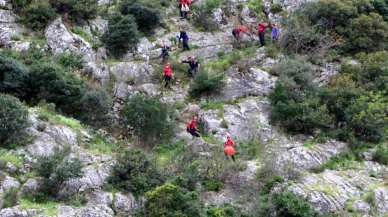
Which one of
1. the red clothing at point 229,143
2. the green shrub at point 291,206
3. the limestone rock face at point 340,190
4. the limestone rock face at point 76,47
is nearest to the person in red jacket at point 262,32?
the limestone rock face at point 76,47

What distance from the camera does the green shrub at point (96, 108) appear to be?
27.2 meters

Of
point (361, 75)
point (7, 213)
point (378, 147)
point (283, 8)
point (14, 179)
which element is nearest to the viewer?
point (7, 213)

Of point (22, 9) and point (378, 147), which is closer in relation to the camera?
point (378, 147)

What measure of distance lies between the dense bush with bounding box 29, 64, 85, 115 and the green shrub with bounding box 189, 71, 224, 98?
5.21m

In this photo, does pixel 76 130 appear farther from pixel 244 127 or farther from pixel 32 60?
pixel 244 127

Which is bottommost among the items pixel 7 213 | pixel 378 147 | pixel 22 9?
pixel 378 147

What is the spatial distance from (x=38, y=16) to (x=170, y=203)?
1360 cm

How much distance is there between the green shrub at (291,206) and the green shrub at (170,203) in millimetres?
2665

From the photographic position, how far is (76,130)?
1011 inches

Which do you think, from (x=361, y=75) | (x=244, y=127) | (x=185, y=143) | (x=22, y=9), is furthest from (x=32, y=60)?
(x=361, y=75)

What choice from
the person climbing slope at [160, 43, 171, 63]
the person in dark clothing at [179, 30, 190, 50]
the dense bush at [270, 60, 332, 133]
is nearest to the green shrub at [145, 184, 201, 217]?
the dense bush at [270, 60, 332, 133]

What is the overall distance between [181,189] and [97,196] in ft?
8.93

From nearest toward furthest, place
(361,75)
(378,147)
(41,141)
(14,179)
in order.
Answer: (14,179)
(41,141)
(378,147)
(361,75)

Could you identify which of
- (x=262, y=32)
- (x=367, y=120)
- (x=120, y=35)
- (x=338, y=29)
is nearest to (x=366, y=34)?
(x=338, y=29)
